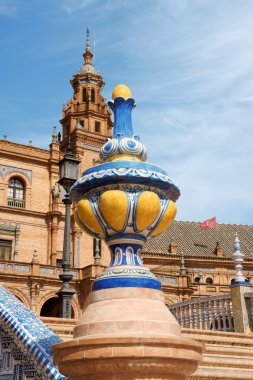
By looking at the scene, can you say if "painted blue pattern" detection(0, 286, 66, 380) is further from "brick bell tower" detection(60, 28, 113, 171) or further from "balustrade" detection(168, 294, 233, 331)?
"brick bell tower" detection(60, 28, 113, 171)

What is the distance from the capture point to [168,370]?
404 cm

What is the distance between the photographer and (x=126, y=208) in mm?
4734

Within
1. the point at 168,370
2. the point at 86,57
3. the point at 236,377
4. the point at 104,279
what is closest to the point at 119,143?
the point at 104,279

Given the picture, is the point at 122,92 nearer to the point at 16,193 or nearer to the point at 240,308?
the point at 240,308

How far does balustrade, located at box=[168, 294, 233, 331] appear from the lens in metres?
13.5

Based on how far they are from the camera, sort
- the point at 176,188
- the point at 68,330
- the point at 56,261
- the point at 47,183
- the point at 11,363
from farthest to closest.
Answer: the point at 47,183 → the point at 56,261 → the point at 68,330 → the point at 11,363 → the point at 176,188

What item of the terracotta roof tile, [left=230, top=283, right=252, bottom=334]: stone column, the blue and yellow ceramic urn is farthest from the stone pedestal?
the terracotta roof tile

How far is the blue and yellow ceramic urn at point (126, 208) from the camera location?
4727 mm

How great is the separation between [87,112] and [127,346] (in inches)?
1508

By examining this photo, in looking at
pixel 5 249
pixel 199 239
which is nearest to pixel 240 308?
pixel 5 249

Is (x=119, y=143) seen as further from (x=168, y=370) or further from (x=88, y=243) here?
(x=88, y=243)

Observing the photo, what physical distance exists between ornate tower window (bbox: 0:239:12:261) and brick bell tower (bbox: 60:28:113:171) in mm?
8873

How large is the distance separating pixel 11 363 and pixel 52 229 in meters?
29.0

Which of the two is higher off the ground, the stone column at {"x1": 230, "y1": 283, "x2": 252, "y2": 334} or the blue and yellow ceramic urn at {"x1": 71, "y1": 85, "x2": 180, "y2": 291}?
the stone column at {"x1": 230, "y1": 283, "x2": 252, "y2": 334}
